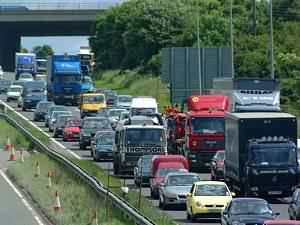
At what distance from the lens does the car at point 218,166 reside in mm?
48375

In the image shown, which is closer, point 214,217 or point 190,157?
point 214,217

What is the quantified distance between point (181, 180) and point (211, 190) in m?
3.16

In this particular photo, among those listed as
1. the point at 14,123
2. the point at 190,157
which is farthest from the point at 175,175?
the point at 14,123

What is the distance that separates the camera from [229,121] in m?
45.5

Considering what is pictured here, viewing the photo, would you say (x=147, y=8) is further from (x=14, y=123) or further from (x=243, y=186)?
(x=243, y=186)

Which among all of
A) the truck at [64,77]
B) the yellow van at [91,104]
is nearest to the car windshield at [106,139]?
the yellow van at [91,104]

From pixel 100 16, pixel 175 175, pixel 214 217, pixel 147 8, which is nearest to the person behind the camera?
pixel 214 217

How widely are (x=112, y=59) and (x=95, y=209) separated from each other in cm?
9972

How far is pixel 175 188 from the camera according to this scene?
40.0 m

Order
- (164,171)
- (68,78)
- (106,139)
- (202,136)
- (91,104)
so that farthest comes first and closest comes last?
(68,78) < (91,104) < (106,139) < (202,136) < (164,171)

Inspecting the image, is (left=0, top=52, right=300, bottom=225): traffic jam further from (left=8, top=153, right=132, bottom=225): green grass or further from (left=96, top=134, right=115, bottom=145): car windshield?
(left=8, top=153, right=132, bottom=225): green grass

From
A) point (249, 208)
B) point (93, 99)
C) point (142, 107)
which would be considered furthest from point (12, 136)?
point (249, 208)

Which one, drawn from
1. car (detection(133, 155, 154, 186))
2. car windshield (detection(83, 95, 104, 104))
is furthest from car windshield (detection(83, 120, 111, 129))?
car (detection(133, 155, 154, 186))

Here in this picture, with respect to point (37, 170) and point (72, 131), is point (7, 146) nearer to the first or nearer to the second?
point (72, 131)
